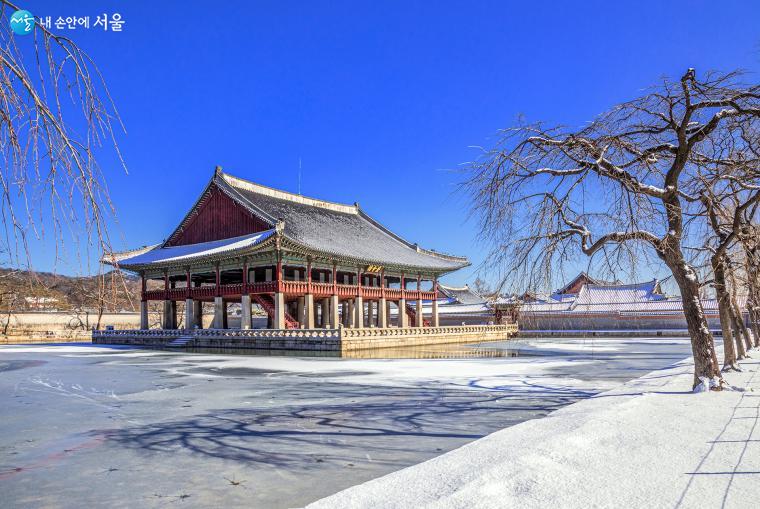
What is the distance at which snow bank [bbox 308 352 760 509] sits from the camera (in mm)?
3979

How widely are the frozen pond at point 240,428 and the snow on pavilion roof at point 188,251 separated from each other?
17840 millimetres

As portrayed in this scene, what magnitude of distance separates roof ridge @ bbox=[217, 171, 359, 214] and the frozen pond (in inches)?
965

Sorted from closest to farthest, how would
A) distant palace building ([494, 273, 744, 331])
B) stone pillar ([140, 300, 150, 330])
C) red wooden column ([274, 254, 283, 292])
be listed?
red wooden column ([274, 254, 283, 292])
stone pillar ([140, 300, 150, 330])
distant palace building ([494, 273, 744, 331])

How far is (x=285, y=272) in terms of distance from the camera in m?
35.3

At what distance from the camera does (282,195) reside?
42812 millimetres

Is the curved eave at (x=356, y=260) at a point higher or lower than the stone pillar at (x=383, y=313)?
higher

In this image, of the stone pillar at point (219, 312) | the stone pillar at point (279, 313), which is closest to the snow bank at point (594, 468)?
the stone pillar at point (279, 313)

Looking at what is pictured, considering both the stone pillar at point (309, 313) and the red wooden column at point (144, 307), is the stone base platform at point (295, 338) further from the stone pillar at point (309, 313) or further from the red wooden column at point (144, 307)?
the stone pillar at point (309, 313)

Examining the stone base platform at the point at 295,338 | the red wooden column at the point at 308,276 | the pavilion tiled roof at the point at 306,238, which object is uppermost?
the pavilion tiled roof at the point at 306,238

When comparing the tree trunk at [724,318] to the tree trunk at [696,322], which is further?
the tree trunk at [724,318]

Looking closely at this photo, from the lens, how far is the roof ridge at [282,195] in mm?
38150

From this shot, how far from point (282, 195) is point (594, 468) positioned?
39.8 m

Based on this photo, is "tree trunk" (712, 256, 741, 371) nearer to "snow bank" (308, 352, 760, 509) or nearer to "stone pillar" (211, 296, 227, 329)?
"snow bank" (308, 352, 760, 509)

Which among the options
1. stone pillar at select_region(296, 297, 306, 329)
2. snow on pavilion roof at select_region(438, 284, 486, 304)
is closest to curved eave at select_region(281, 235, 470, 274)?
stone pillar at select_region(296, 297, 306, 329)
